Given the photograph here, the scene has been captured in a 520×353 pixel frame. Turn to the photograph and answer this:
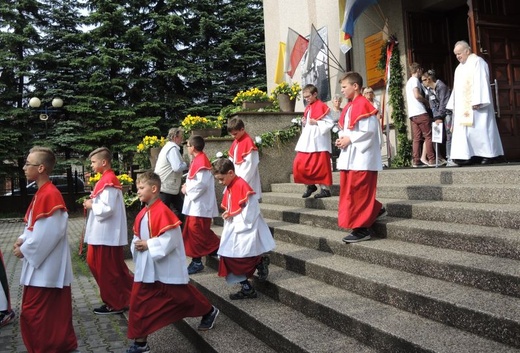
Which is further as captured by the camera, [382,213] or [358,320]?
[382,213]

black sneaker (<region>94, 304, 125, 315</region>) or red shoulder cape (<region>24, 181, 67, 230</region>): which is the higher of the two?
red shoulder cape (<region>24, 181, 67, 230</region>)

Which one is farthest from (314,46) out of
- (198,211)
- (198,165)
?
(198,211)

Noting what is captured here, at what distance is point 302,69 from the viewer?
15023mm

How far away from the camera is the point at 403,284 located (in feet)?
12.8

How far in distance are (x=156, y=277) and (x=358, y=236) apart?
2223 mm

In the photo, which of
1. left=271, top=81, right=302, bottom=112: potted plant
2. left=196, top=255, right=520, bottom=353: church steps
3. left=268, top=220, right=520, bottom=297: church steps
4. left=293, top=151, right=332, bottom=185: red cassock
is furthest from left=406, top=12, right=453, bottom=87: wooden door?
left=196, top=255, right=520, bottom=353: church steps

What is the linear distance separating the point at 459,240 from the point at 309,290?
1441mm

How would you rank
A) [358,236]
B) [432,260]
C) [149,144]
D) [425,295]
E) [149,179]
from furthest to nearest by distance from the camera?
[149,144] < [358,236] < [149,179] < [432,260] < [425,295]

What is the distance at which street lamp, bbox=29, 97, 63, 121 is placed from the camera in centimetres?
2133

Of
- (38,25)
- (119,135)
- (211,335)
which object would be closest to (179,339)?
(211,335)

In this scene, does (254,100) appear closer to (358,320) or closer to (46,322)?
(46,322)

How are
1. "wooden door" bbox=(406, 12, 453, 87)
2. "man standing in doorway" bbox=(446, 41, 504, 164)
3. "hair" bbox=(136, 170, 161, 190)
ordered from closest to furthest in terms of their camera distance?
"hair" bbox=(136, 170, 161, 190) < "man standing in doorway" bbox=(446, 41, 504, 164) < "wooden door" bbox=(406, 12, 453, 87)

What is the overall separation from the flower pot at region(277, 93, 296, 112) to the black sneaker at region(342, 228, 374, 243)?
666 centimetres

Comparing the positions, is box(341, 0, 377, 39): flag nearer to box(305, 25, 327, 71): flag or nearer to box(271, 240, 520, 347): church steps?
box(305, 25, 327, 71): flag
